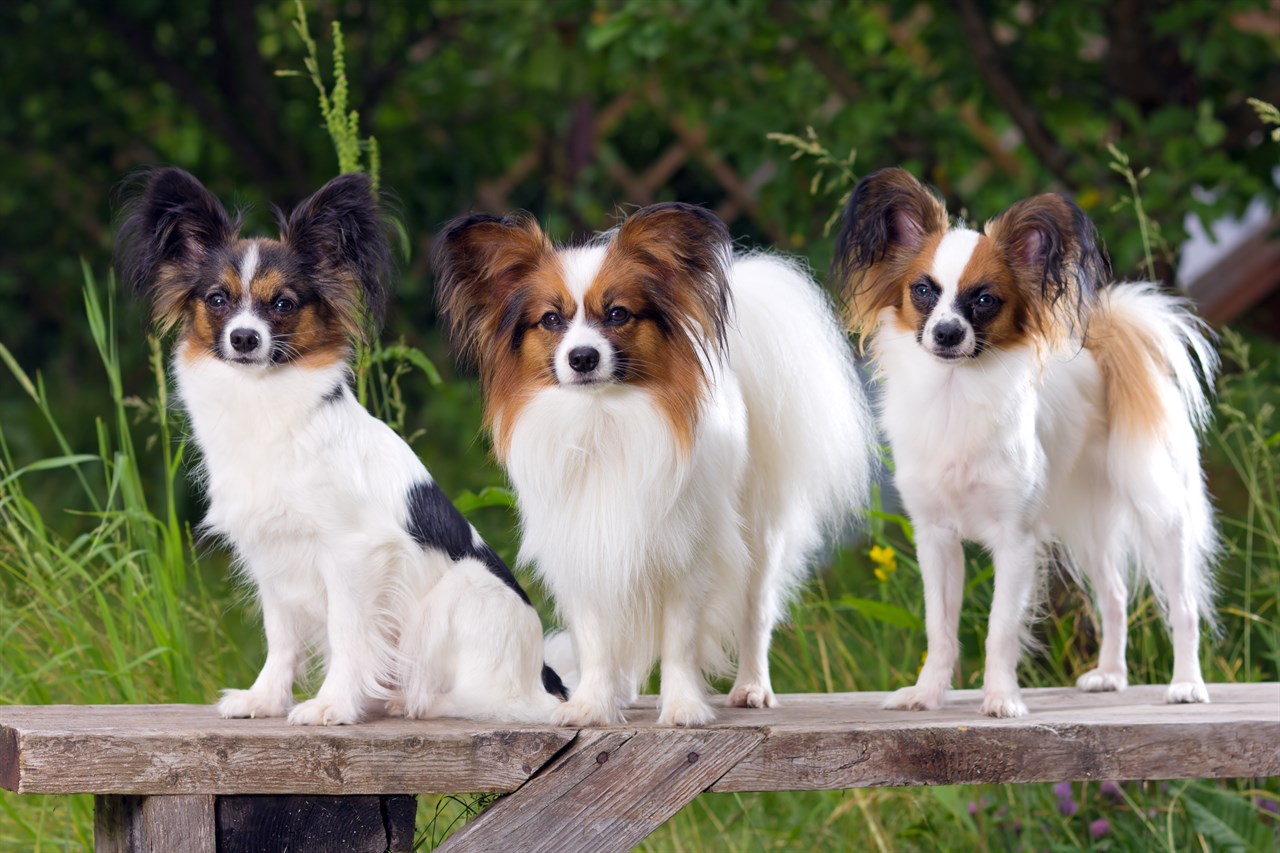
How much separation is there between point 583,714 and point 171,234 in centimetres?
103

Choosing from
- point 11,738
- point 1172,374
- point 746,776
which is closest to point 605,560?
point 746,776

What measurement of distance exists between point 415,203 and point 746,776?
16.1 ft

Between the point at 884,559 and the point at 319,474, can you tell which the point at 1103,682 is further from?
the point at 319,474

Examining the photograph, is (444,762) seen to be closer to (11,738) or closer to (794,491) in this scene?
(11,738)

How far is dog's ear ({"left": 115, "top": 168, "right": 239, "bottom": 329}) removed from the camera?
2324mm

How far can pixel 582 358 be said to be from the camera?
2.23m

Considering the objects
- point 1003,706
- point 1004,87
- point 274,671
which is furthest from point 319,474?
point 1004,87

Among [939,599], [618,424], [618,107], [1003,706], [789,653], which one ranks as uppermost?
[618,107]

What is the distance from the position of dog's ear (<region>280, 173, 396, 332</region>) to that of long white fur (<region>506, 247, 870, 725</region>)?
32 cm

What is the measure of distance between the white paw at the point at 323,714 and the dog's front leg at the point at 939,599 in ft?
3.15

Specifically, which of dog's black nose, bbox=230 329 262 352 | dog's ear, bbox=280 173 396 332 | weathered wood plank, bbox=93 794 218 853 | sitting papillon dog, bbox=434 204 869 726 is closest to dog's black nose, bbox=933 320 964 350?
sitting papillon dog, bbox=434 204 869 726

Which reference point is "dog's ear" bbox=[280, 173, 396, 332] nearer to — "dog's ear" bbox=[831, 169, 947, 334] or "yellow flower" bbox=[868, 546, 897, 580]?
"dog's ear" bbox=[831, 169, 947, 334]

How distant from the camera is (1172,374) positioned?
2.85m

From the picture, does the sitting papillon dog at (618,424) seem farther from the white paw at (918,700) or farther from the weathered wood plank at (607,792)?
the white paw at (918,700)
